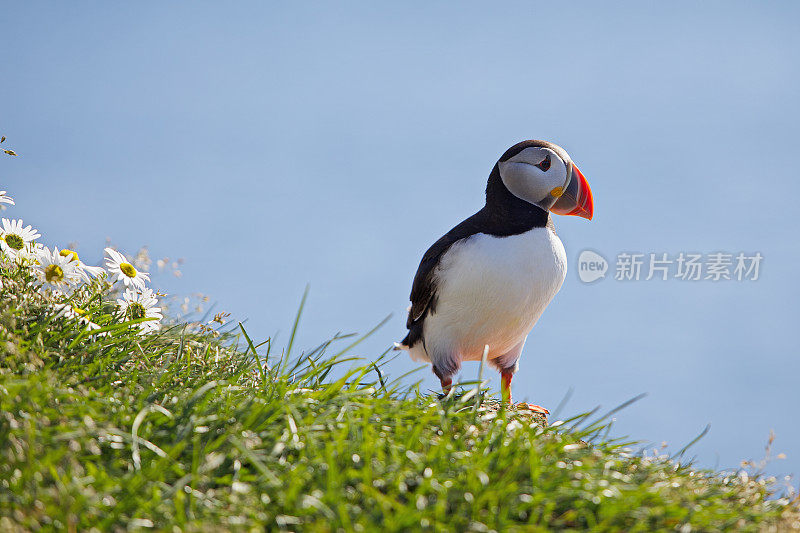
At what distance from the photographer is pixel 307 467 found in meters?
3.04

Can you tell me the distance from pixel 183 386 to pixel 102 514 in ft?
4.81

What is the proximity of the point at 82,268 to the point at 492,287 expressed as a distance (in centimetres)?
307

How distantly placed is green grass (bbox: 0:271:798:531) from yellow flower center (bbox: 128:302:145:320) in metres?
0.83

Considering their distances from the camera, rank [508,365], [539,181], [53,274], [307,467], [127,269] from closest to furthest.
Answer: [307,467]
[53,274]
[127,269]
[539,181]
[508,365]

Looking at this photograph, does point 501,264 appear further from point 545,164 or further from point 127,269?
point 127,269

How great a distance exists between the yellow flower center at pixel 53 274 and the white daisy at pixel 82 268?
0.56 ft

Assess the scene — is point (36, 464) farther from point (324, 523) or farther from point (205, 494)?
point (324, 523)

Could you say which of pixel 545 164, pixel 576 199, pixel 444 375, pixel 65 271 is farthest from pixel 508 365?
pixel 65 271

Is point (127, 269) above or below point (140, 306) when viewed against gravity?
above

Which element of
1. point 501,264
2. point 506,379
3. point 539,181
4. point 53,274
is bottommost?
point 53,274

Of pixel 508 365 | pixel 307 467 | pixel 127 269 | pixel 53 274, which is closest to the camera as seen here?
pixel 307 467

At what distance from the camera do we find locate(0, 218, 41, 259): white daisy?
16.6ft

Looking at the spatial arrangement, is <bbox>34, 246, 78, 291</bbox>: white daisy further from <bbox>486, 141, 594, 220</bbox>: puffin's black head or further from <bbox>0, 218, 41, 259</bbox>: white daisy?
<bbox>486, 141, 594, 220</bbox>: puffin's black head

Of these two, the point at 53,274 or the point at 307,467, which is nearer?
the point at 307,467
